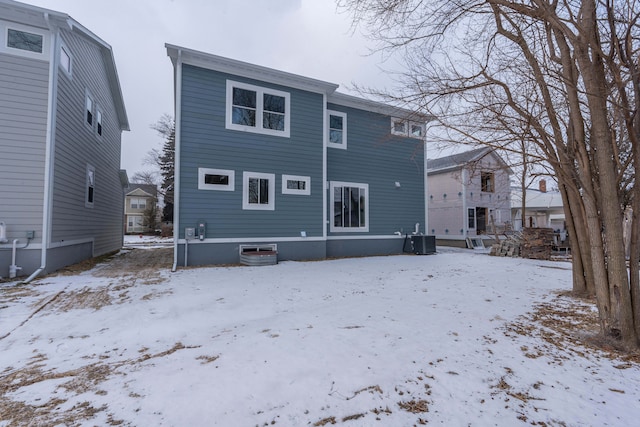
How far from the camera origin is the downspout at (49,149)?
6777 millimetres

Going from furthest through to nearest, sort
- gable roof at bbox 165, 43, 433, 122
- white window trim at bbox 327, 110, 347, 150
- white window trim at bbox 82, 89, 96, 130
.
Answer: white window trim at bbox 327, 110, 347, 150, white window trim at bbox 82, 89, 96, 130, gable roof at bbox 165, 43, 433, 122

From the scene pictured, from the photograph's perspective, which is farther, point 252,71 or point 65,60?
point 252,71

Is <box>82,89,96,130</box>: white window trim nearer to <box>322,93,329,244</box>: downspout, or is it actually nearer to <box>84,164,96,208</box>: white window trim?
<box>84,164,96,208</box>: white window trim

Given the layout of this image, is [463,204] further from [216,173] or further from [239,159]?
[216,173]

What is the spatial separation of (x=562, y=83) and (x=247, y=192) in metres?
7.43

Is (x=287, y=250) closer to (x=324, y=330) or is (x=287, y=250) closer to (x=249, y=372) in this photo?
(x=324, y=330)

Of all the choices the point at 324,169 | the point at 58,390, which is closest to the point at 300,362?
the point at 58,390

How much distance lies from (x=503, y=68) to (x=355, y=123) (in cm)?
696

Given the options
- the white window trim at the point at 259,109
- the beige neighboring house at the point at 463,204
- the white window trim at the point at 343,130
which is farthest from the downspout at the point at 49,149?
the beige neighboring house at the point at 463,204

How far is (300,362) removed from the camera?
265 cm

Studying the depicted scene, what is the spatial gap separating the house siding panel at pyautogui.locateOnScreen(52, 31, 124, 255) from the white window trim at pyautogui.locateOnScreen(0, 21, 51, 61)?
475 millimetres

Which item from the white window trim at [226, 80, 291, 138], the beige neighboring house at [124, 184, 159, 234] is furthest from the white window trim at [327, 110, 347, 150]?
the beige neighboring house at [124, 184, 159, 234]

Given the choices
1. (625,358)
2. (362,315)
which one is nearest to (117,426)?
(362,315)

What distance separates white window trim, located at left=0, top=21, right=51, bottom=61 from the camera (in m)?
6.64
